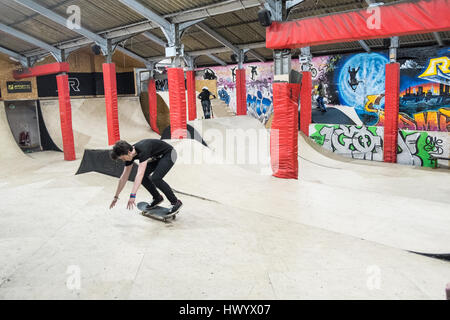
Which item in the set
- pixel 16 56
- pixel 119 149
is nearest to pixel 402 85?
pixel 119 149

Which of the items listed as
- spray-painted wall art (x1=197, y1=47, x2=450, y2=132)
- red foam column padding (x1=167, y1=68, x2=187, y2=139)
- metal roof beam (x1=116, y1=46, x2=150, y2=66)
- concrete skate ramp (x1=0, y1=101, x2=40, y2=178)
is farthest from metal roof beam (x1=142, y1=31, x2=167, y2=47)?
concrete skate ramp (x1=0, y1=101, x2=40, y2=178)

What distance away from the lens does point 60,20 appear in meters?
10.3

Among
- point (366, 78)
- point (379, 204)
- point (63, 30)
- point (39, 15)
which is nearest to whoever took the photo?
point (379, 204)

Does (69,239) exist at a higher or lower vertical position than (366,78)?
lower

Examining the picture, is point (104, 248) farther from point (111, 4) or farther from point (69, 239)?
point (111, 4)

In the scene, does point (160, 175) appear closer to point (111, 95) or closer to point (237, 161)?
point (237, 161)

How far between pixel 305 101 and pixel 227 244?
1176 centimetres

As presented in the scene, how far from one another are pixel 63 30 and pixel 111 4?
2864mm

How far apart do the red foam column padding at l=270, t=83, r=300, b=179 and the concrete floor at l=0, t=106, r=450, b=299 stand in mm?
705

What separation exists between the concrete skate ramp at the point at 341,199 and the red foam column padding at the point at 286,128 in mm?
422

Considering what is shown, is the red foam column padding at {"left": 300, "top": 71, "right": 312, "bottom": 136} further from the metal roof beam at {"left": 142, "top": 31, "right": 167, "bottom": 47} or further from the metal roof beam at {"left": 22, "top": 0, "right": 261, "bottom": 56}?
the metal roof beam at {"left": 142, "top": 31, "right": 167, "bottom": 47}

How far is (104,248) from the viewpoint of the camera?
3.81 m

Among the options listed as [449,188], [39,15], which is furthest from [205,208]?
[39,15]

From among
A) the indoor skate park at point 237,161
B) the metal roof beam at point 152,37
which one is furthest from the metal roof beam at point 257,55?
the metal roof beam at point 152,37
